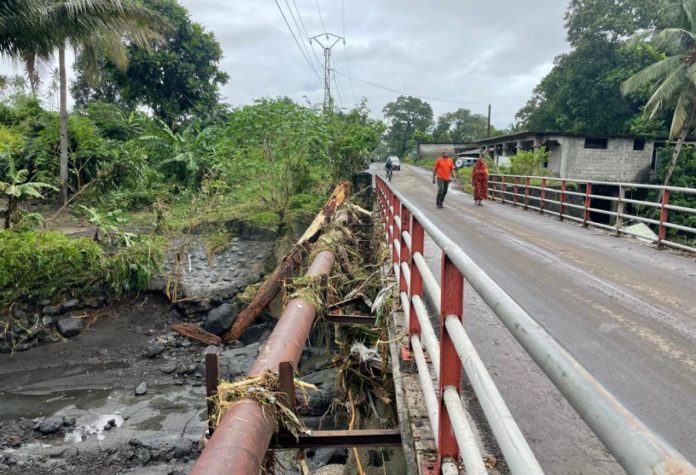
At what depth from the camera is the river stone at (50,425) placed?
7059mm

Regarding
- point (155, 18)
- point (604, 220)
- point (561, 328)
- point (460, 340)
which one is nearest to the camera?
point (460, 340)

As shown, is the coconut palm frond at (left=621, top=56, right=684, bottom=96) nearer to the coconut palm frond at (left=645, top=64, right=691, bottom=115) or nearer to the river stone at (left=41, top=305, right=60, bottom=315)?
the coconut palm frond at (left=645, top=64, right=691, bottom=115)

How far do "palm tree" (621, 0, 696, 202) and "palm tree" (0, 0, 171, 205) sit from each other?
2254 cm

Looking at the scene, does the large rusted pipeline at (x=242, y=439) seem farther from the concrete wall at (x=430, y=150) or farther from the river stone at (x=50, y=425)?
the concrete wall at (x=430, y=150)

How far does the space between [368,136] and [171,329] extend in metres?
11.1

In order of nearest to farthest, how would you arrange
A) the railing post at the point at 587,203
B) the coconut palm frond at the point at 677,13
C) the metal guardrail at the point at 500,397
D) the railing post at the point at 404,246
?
the metal guardrail at the point at 500,397
the railing post at the point at 404,246
the railing post at the point at 587,203
the coconut palm frond at the point at 677,13

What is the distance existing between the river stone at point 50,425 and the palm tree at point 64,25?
1002cm

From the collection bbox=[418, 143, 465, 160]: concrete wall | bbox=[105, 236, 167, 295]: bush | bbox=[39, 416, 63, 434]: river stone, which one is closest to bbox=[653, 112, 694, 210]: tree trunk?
bbox=[105, 236, 167, 295]: bush

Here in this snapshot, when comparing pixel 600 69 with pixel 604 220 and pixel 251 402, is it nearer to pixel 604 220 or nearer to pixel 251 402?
pixel 604 220

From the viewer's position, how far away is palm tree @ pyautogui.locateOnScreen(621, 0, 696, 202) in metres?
22.7

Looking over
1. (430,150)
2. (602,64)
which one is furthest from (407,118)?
(602,64)

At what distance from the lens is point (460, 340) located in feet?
6.15

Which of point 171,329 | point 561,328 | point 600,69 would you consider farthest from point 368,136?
point 600,69

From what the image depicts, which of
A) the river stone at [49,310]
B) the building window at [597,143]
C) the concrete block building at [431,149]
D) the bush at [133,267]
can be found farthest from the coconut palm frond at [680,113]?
the concrete block building at [431,149]
